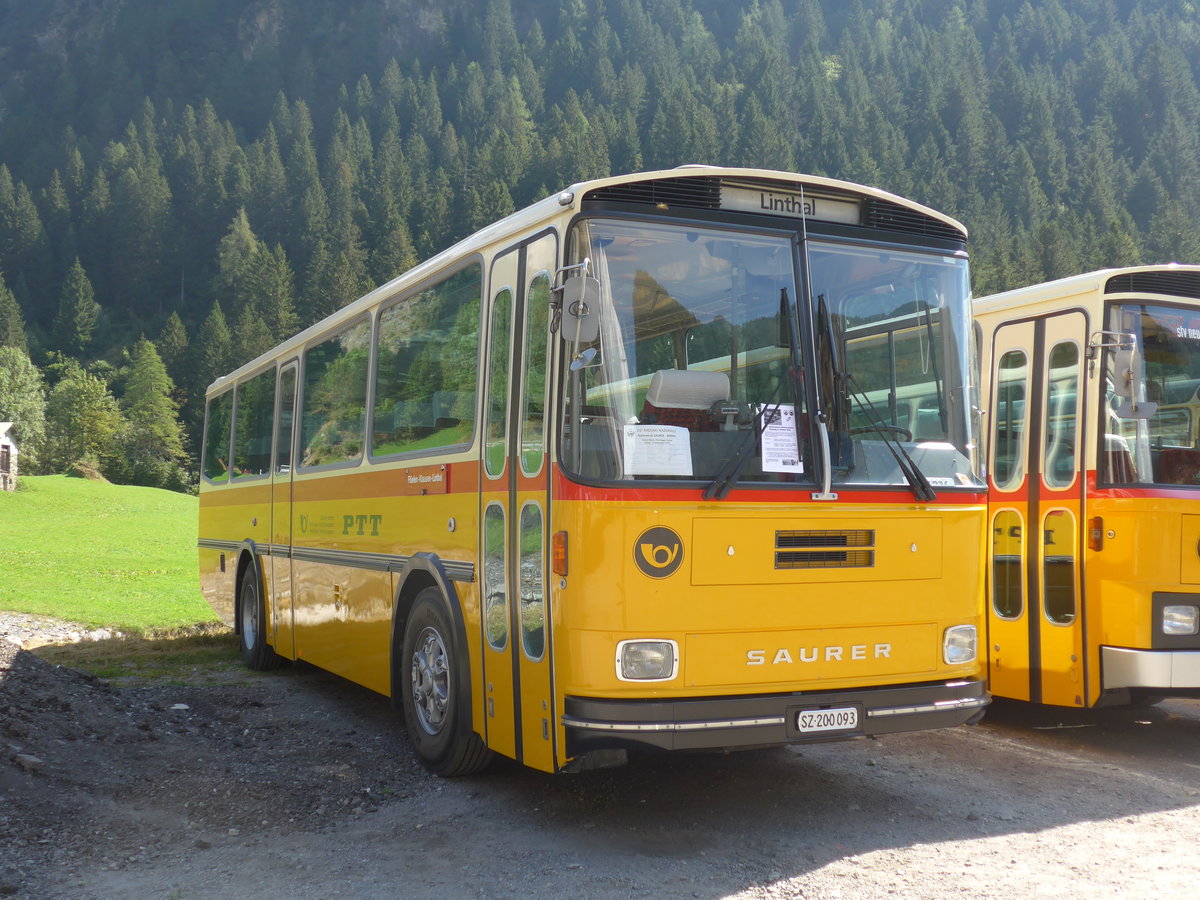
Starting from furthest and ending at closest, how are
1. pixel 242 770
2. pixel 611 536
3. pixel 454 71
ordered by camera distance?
1. pixel 454 71
2. pixel 242 770
3. pixel 611 536

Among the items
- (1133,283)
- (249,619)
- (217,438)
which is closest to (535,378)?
(1133,283)

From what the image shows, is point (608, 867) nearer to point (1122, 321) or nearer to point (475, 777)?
point (475, 777)

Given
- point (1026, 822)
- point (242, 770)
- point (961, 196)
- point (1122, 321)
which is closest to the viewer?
point (1026, 822)

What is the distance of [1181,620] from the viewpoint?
24.3 feet

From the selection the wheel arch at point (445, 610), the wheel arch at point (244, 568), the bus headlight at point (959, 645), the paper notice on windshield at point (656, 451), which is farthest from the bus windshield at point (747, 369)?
the wheel arch at point (244, 568)

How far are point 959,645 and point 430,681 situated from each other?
301 centimetres

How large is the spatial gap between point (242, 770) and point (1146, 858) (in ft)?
16.3

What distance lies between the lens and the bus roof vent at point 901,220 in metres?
6.31

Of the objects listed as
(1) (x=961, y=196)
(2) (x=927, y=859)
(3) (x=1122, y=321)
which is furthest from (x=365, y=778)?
(1) (x=961, y=196)

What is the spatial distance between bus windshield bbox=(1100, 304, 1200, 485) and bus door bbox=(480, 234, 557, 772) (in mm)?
3659

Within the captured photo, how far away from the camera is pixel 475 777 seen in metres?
6.88

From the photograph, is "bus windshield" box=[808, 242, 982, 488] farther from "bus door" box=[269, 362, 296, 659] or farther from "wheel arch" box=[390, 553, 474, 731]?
"bus door" box=[269, 362, 296, 659]

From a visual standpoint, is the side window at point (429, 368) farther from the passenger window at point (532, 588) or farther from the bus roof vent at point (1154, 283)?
the bus roof vent at point (1154, 283)

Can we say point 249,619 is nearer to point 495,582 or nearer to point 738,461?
point 495,582
